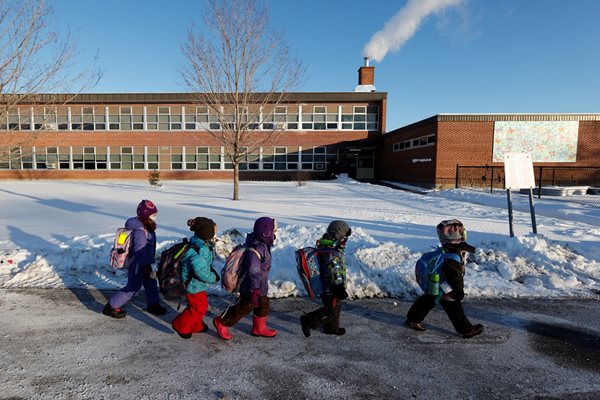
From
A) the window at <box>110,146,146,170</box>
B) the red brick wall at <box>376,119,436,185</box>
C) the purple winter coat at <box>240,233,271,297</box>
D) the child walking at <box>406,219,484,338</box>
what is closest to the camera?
the purple winter coat at <box>240,233,271,297</box>

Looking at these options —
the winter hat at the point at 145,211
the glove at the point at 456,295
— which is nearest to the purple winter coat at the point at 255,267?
the winter hat at the point at 145,211

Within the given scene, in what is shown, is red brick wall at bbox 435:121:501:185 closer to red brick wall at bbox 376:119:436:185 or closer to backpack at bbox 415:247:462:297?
red brick wall at bbox 376:119:436:185

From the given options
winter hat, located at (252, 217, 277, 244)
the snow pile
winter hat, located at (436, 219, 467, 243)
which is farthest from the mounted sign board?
winter hat, located at (252, 217, 277, 244)

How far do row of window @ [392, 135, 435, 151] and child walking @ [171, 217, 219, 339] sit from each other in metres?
22.2

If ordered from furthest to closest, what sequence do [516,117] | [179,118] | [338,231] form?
[179,118] → [516,117] → [338,231]

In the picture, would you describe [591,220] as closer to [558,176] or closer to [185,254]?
[185,254]

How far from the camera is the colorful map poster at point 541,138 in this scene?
21281 millimetres

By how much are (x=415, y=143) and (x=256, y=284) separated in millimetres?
24286

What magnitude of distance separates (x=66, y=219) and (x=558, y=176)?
25.9 metres

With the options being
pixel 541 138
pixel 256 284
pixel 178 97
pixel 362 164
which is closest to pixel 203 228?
pixel 256 284

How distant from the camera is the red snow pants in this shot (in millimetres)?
3279

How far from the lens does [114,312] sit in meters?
3.70

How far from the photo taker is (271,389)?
2.50 metres

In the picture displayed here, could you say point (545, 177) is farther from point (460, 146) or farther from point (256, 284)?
point (256, 284)
